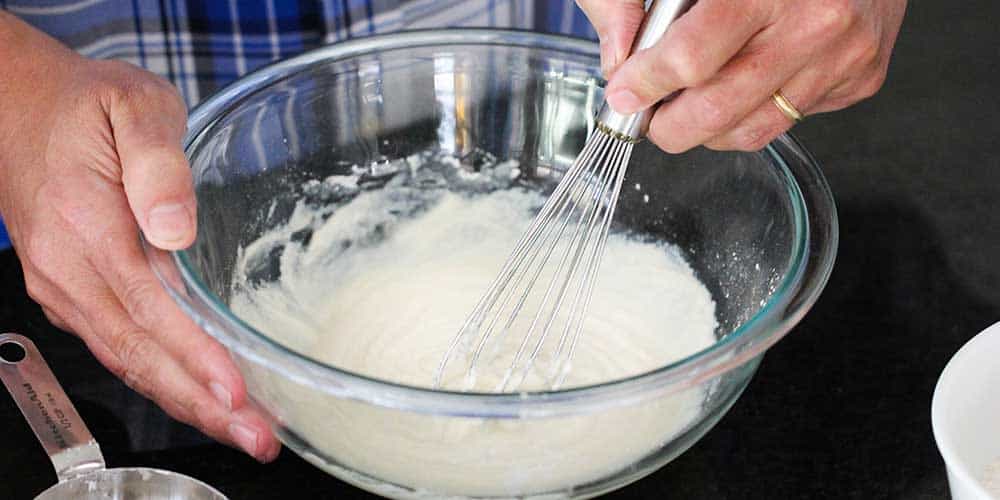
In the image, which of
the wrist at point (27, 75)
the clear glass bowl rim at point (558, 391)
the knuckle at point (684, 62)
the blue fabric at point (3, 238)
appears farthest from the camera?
the blue fabric at point (3, 238)

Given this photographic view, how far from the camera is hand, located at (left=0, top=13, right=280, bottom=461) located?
2.85 feet

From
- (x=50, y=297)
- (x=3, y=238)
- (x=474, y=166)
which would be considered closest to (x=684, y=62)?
(x=474, y=166)

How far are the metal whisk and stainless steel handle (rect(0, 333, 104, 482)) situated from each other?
0.28 metres

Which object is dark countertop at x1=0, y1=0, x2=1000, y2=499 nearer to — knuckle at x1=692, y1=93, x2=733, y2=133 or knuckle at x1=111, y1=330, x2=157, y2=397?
knuckle at x1=111, y1=330, x2=157, y2=397

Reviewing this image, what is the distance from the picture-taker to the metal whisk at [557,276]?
2.92ft

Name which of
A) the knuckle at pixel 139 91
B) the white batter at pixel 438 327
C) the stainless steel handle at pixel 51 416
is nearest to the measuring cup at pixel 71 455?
the stainless steel handle at pixel 51 416

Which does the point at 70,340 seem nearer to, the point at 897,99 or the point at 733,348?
the point at 733,348

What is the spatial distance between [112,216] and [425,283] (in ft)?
1.01

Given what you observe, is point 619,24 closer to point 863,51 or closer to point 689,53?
point 689,53

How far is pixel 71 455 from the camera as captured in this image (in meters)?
0.85

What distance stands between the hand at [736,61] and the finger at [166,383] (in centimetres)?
40

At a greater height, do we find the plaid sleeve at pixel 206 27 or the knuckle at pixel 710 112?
the knuckle at pixel 710 112

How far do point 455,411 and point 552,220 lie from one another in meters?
0.41

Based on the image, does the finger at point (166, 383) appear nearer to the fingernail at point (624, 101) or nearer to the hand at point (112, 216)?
the hand at point (112, 216)
